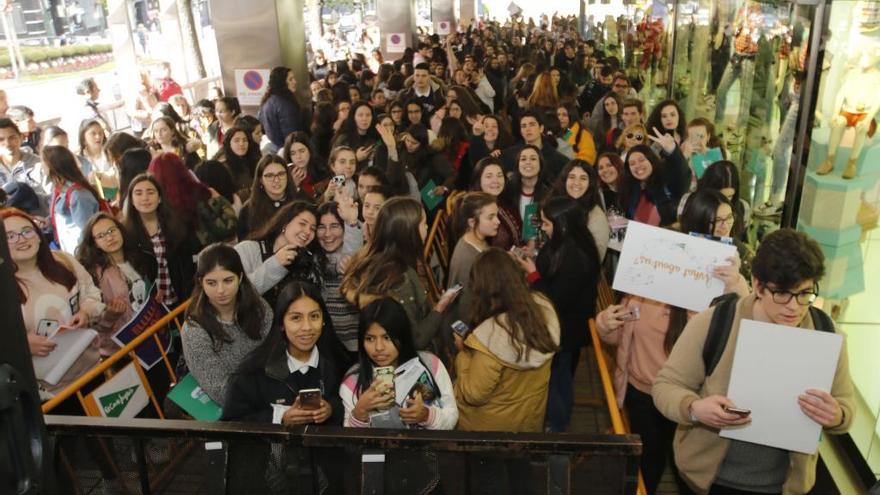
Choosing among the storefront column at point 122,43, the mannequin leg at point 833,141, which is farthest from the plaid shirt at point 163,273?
the storefront column at point 122,43

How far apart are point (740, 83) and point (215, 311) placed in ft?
18.6

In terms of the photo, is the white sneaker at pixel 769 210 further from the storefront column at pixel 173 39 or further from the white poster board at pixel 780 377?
the storefront column at pixel 173 39

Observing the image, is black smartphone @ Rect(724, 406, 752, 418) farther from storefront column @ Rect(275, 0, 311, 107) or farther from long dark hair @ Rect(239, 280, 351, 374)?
storefront column @ Rect(275, 0, 311, 107)

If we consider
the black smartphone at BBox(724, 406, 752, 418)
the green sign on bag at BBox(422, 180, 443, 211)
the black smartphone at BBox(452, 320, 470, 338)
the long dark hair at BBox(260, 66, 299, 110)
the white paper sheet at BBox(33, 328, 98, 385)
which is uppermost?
the long dark hair at BBox(260, 66, 299, 110)

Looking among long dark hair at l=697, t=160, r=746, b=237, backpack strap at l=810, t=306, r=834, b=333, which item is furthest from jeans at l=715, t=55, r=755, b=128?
backpack strap at l=810, t=306, r=834, b=333

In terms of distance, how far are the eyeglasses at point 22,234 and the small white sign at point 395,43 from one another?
1972 centimetres

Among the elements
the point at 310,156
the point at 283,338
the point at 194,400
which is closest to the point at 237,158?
the point at 310,156

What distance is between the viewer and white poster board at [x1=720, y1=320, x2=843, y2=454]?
2.53 meters

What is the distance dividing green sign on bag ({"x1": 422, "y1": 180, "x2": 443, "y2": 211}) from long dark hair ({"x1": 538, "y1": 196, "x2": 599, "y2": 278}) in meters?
2.86

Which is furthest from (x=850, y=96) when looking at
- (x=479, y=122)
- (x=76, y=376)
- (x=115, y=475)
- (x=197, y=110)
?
(x=197, y=110)

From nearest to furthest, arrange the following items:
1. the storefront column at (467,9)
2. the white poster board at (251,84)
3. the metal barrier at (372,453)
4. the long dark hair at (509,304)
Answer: the metal barrier at (372,453) < the long dark hair at (509,304) < the white poster board at (251,84) < the storefront column at (467,9)

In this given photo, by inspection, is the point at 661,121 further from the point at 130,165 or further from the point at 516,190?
the point at 130,165

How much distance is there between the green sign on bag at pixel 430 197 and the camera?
736 centimetres

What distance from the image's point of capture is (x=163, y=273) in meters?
5.24
